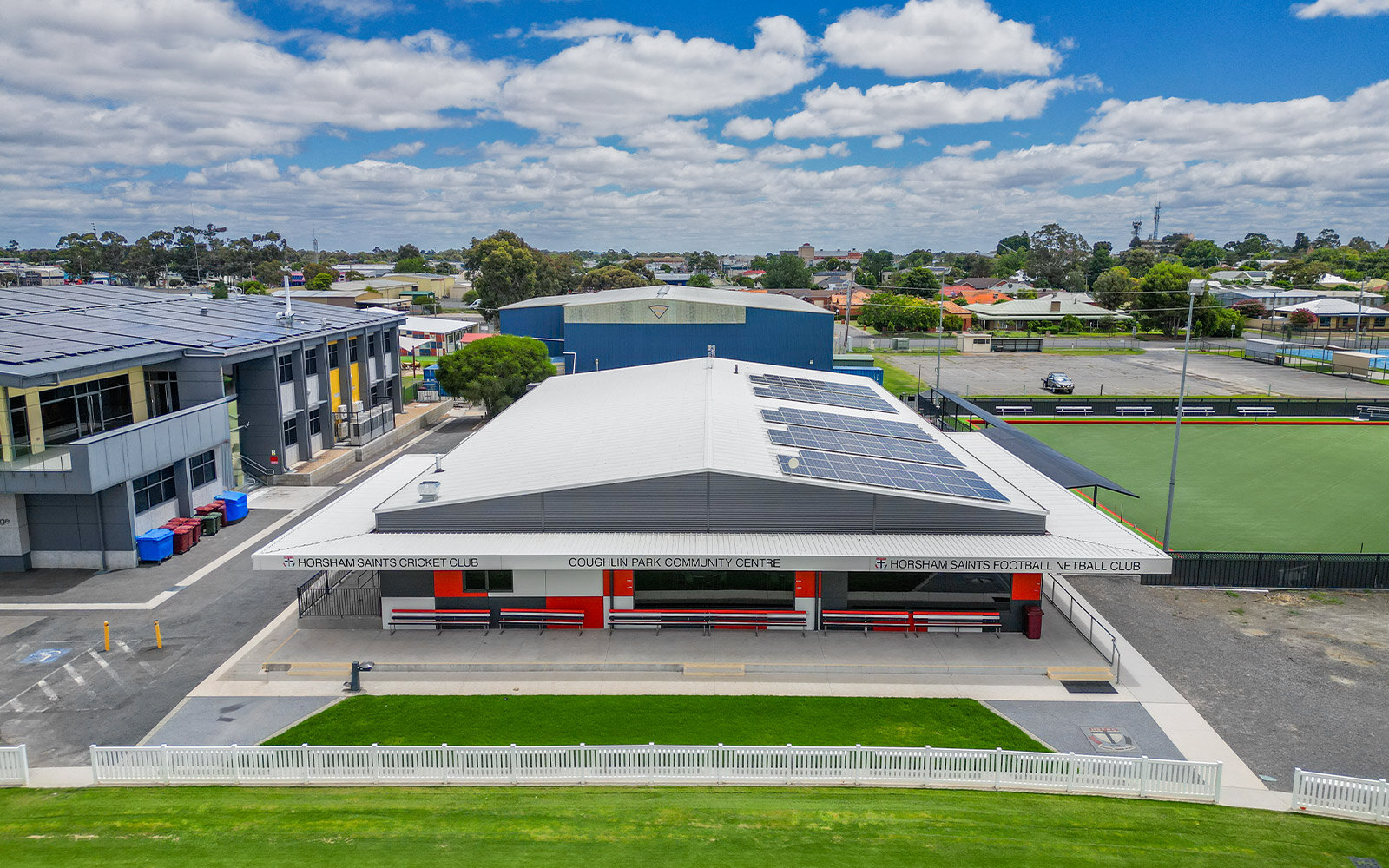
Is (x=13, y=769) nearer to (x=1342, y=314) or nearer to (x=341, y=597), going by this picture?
(x=341, y=597)

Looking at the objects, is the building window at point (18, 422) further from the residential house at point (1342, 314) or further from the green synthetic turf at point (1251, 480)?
the residential house at point (1342, 314)

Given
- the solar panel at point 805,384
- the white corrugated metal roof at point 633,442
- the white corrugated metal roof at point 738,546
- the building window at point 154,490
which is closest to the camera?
the white corrugated metal roof at point 738,546

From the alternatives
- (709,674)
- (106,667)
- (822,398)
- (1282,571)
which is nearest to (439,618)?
(709,674)

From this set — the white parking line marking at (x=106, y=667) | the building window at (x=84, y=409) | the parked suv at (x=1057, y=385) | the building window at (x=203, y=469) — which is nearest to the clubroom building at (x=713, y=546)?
the white parking line marking at (x=106, y=667)

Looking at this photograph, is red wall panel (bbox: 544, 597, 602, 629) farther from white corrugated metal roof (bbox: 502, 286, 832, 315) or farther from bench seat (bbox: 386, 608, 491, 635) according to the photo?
white corrugated metal roof (bbox: 502, 286, 832, 315)

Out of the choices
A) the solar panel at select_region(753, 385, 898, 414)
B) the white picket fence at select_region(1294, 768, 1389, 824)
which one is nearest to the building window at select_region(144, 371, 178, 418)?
the solar panel at select_region(753, 385, 898, 414)

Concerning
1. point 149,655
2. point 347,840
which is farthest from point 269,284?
point 347,840

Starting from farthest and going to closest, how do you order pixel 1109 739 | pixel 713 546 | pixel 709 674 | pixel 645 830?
pixel 713 546 < pixel 709 674 < pixel 1109 739 < pixel 645 830
